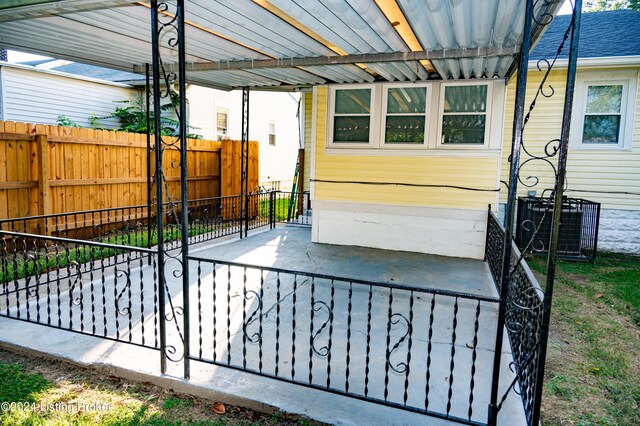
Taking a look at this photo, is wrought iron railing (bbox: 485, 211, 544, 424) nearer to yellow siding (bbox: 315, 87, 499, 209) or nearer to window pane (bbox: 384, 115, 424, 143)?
yellow siding (bbox: 315, 87, 499, 209)

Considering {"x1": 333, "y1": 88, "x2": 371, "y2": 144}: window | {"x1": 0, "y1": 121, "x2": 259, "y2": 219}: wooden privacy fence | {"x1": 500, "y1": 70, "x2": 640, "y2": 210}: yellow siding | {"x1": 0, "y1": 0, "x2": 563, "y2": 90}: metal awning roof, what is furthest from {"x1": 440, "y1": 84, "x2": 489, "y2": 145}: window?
{"x1": 0, "y1": 121, "x2": 259, "y2": 219}: wooden privacy fence

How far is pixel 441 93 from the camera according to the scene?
6.96 metres

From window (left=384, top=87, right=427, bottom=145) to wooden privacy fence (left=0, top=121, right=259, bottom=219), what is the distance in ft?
12.6

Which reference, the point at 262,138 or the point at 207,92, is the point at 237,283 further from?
the point at 262,138

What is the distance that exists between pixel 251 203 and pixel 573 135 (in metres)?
8.14

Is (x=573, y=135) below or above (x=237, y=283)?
above

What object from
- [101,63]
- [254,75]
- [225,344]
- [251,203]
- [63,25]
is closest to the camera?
[225,344]

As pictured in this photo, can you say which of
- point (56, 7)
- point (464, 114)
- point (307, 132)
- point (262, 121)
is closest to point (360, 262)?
point (464, 114)

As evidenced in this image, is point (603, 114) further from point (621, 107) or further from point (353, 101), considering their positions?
point (353, 101)

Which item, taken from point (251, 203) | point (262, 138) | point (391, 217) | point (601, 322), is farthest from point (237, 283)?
point (262, 138)

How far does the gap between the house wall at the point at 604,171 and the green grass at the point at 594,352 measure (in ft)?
7.88

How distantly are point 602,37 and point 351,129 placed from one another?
21.9ft

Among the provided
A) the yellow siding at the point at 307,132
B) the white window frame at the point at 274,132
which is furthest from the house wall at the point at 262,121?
the yellow siding at the point at 307,132

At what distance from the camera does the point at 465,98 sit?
688 cm
